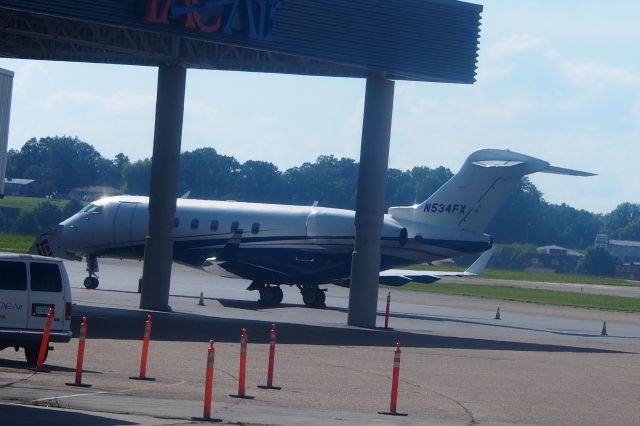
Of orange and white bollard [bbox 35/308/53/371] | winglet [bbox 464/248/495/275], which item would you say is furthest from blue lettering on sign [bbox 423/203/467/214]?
orange and white bollard [bbox 35/308/53/371]

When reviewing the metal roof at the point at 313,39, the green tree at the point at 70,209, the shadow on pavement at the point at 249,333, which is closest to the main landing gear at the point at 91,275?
the shadow on pavement at the point at 249,333

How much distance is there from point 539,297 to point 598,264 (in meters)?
85.7

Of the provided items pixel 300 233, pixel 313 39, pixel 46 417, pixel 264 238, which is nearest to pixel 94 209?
pixel 264 238

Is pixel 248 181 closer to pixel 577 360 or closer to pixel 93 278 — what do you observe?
pixel 93 278

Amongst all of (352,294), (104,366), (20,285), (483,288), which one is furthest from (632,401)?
(483,288)

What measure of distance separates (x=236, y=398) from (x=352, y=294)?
660 inches

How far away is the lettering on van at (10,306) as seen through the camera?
66.1 feet

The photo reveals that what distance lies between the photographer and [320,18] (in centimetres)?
3156

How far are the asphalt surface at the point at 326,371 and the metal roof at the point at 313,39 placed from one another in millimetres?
7302

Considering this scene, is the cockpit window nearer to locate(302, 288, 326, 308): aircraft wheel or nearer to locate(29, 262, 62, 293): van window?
locate(302, 288, 326, 308): aircraft wheel

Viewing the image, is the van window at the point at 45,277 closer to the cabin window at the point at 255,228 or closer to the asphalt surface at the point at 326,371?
the asphalt surface at the point at 326,371

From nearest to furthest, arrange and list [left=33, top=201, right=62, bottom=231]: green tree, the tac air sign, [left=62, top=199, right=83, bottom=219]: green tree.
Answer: the tac air sign → [left=33, top=201, right=62, bottom=231]: green tree → [left=62, top=199, right=83, bottom=219]: green tree

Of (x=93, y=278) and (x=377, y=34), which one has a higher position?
(x=377, y=34)

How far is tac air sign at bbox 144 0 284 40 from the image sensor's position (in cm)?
2925
